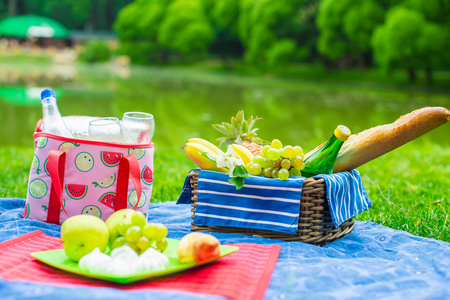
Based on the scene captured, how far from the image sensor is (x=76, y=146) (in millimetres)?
2459

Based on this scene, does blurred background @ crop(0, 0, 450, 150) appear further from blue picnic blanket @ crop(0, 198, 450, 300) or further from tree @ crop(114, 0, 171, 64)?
blue picnic blanket @ crop(0, 198, 450, 300)

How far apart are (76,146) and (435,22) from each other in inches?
802

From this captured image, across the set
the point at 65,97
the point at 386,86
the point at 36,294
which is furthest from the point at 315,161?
the point at 386,86

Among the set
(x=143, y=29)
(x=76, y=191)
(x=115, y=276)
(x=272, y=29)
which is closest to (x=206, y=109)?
(x=76, y=191)

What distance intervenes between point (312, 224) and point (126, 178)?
0.89m

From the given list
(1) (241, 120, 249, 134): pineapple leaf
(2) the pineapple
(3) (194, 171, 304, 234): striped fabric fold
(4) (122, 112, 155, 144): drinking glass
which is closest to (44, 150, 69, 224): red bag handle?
(4) (122, 112, 155, 144): drinking glass

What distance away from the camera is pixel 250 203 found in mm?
2307

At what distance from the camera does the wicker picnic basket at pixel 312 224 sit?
2223 mm

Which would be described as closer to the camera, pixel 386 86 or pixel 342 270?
pixel 342 270

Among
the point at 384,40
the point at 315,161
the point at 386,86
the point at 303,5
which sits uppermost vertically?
the point at 303,5

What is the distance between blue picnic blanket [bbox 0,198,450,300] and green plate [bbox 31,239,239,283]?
0.27 feet

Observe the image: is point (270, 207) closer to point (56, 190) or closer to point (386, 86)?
point (56, 190)

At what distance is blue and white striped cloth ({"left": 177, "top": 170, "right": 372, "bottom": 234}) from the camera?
2.23 metres

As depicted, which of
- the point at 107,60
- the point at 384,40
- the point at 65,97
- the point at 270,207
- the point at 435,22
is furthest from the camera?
the point at 107,60
